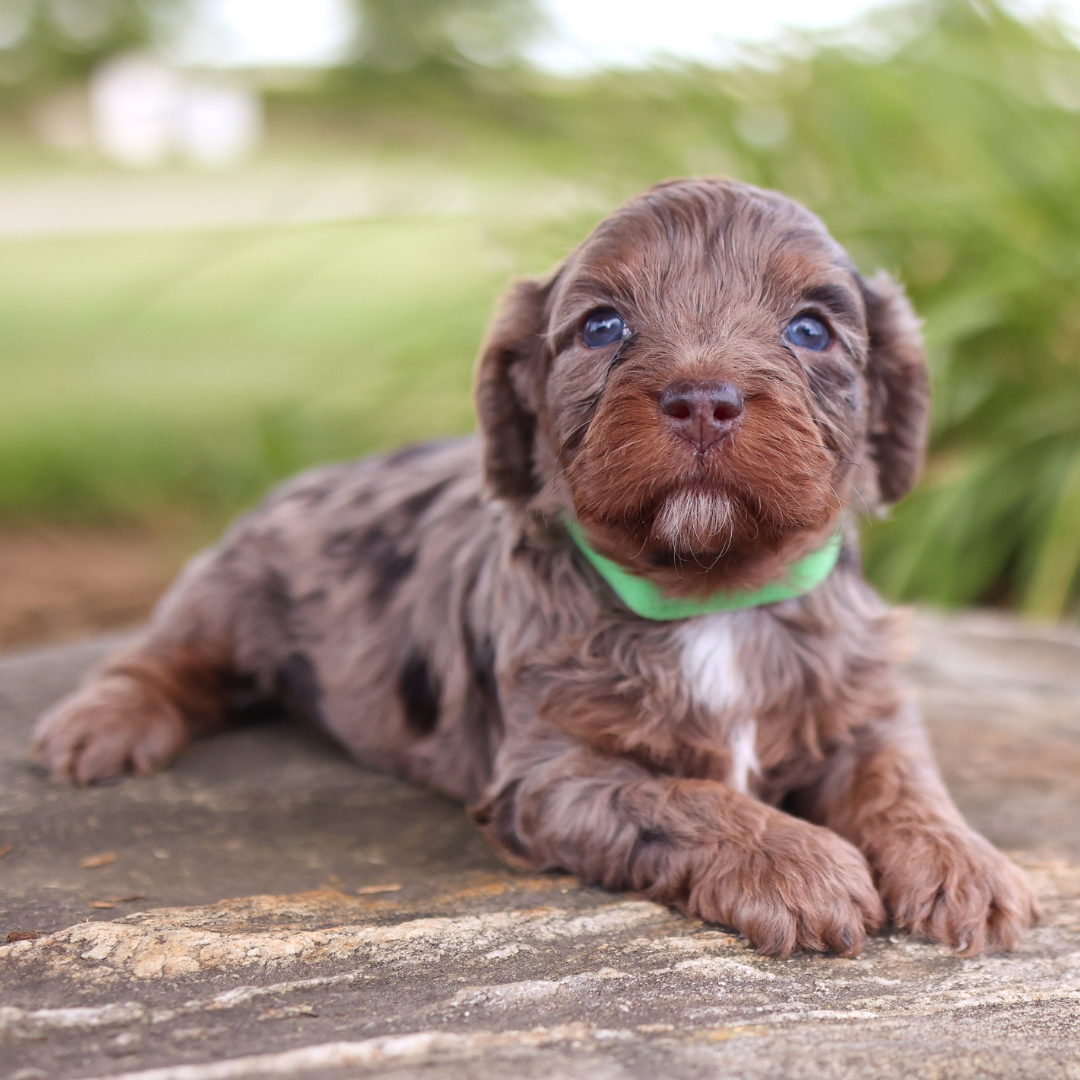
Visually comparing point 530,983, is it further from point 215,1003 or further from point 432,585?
point 432,585

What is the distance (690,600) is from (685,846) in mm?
617

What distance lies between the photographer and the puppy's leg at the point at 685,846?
262 cm

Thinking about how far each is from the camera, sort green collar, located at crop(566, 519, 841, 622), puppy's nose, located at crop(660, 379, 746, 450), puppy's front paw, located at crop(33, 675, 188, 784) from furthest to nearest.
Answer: puppy's front paw, located at crop(33, 675, 188, 784), green collar, located at crop(566, 519, 841, 622), puppy's nose, located at crop(660, 379, 746, 450)

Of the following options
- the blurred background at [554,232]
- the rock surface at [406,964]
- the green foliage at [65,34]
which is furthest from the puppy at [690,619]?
the green foliage at [65,34]

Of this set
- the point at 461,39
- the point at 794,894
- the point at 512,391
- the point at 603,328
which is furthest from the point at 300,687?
the point at 461,39

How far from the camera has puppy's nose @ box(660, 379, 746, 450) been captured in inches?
102

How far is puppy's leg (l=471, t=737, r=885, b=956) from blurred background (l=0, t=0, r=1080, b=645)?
3.34 meters

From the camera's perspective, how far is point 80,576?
8.17 meters

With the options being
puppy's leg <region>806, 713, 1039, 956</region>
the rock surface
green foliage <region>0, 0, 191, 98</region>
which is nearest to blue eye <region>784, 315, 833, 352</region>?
puppy's leg <region>806, 713, 1039, 956</region>

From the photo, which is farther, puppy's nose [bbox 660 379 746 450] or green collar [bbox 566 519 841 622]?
green collar [bbox 566 519 841 622]

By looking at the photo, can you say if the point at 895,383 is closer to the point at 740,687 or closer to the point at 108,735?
the point at 740,687

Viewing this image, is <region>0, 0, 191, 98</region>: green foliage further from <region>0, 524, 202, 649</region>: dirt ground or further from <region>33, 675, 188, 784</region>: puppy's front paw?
<region>33, 675, 188, 784</region>: puppy's front paw

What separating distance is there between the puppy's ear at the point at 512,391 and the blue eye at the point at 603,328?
243 millimetres

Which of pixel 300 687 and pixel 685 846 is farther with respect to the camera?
pixel 300 687
